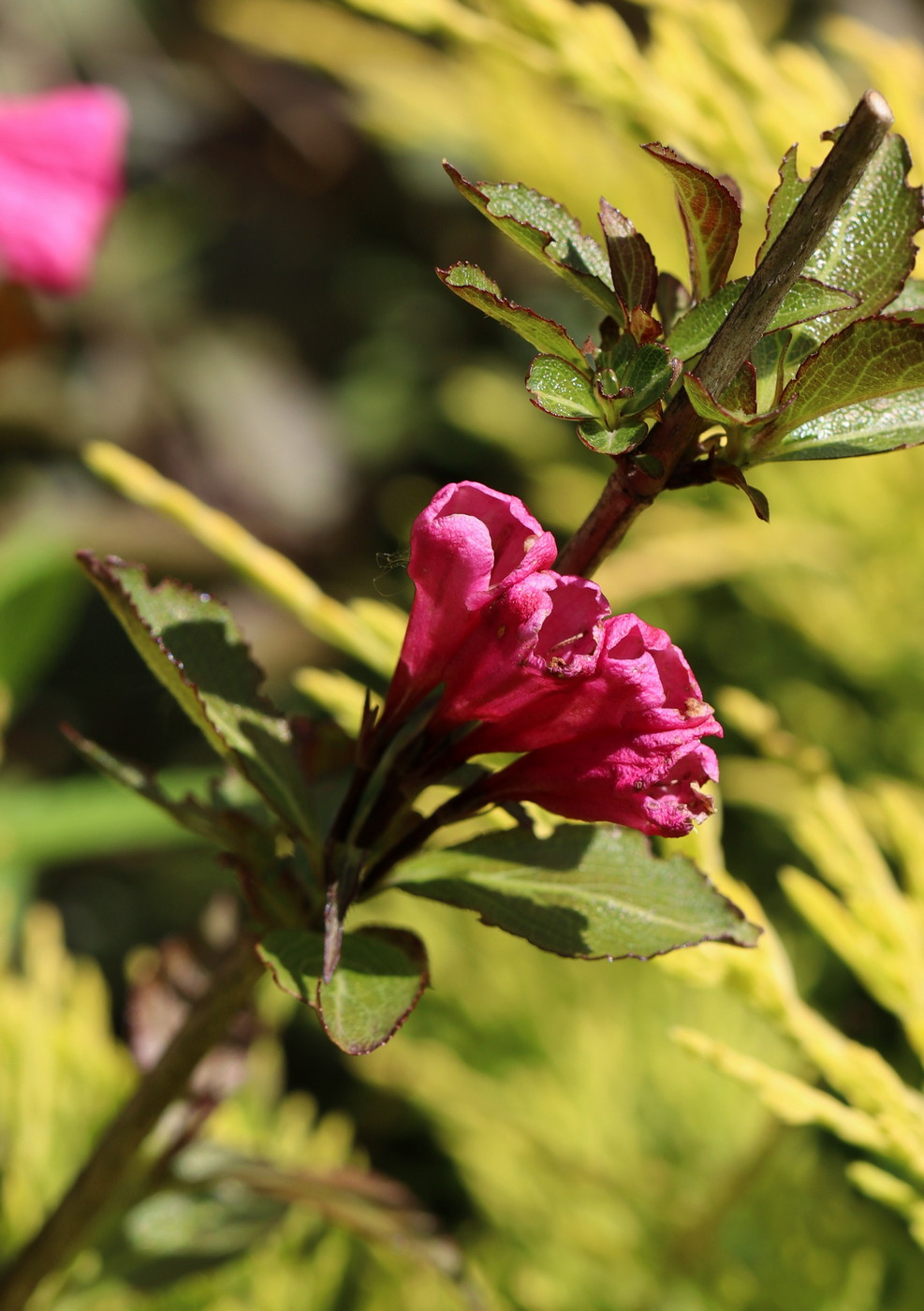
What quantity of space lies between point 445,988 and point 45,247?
650 millimetres

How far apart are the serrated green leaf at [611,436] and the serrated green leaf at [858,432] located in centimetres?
3

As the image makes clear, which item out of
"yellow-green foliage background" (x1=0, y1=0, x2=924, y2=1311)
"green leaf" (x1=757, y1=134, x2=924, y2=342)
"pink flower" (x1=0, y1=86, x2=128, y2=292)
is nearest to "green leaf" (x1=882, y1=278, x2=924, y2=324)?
"green leaf" (x1=757, y1=134, x2=924, y2=342)

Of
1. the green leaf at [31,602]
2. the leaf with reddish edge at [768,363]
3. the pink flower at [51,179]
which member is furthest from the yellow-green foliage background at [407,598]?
the pink flower at [51,179]

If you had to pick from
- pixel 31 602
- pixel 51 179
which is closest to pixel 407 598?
pixel 31 602

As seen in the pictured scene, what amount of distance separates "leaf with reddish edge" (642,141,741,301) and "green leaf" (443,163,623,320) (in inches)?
0.9

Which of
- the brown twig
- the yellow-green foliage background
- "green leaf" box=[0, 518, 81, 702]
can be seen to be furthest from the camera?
"green leaf" box=[0, 518, 81, 702]

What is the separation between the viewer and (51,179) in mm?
930

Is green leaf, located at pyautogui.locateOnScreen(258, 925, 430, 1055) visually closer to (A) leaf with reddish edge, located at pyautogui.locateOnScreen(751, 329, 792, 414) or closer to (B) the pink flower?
(A) leaf with reddish edge, located at pyautogui.locateOnScreen(751, 329, 792, 414)

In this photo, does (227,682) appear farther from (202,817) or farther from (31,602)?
(31,602)

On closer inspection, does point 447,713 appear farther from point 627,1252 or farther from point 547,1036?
point 547,1036

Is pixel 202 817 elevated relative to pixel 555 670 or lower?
lower

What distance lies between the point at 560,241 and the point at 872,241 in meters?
0.07

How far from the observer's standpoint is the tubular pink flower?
0.91ft

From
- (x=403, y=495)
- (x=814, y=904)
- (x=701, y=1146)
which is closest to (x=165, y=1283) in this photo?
(x=814, y=904)
